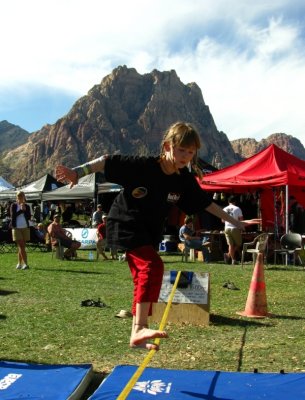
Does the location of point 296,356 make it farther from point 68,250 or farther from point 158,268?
point 68,250

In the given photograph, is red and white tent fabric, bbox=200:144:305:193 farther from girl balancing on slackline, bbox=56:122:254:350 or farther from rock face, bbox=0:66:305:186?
rock face, bbox=0:66:305:186

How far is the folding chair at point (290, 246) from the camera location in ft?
36.9

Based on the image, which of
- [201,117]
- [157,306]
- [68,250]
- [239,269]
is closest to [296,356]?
[157,306]

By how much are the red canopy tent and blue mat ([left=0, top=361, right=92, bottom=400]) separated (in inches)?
435

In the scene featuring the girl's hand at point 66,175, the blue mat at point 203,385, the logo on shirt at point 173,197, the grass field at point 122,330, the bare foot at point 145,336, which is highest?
the girl's hand at point 66,175

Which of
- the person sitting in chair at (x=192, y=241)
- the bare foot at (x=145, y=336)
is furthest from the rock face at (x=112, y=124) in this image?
the bare foot at (x=145, y=336)

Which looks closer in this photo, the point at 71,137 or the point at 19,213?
the point at 19,213

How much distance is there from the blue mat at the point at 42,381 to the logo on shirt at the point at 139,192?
146 centimetres

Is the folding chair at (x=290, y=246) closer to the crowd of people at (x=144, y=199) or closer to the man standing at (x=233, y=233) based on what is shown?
the man standing at (x=233, y=233)

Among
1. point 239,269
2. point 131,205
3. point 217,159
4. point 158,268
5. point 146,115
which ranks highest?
point 146,115

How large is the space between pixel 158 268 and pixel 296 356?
1932 mm

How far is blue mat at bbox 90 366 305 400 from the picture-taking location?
3549 millimetres

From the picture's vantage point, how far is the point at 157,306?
20.9ft

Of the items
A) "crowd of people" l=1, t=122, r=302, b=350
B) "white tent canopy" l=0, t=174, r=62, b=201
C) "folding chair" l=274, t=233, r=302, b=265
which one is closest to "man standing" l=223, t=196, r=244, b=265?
"folding chair" l=274, t=233, r=302, b=265
